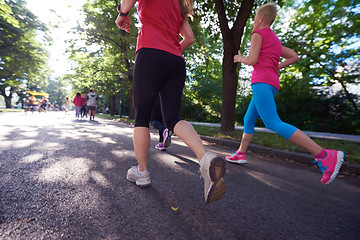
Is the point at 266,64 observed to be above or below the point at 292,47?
below

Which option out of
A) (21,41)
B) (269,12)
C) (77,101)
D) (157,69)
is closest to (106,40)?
(77,101)

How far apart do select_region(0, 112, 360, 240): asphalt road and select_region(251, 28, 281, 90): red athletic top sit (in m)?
1.36

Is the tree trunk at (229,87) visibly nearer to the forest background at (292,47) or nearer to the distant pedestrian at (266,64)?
the forest background at (292,47)

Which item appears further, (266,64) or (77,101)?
(77,101)

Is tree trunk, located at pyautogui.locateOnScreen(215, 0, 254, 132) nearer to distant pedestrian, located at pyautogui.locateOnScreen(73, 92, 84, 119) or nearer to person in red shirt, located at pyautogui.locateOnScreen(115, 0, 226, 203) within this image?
person in red shirt, located at pyautogui.locateOnScreen(115, 0, 226, 203)

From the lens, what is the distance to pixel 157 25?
1.87 meters

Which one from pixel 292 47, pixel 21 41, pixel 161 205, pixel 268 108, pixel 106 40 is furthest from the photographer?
pixel 21 41

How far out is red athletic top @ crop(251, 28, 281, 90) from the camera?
2.63 m

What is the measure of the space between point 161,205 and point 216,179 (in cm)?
55

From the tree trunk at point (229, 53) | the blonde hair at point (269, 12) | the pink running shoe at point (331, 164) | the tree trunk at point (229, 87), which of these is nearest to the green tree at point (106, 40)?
the tree trunk at point (229, 53)

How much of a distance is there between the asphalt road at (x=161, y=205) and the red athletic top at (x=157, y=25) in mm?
1453

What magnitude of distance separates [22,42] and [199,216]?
2840 centimetres

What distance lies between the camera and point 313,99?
10.2 metres

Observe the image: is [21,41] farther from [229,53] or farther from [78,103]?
[229,53]
